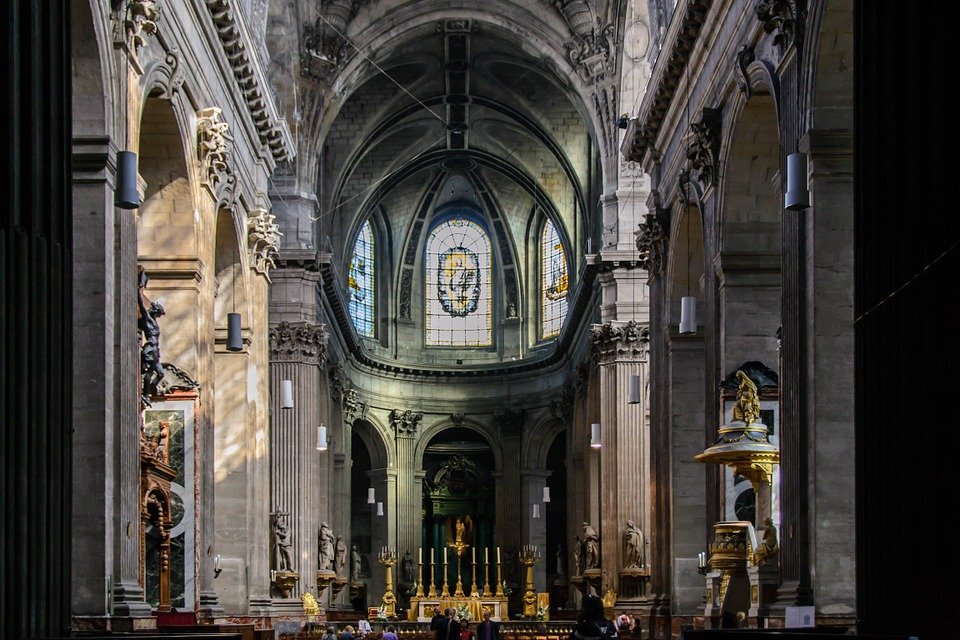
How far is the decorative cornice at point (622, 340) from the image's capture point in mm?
41094

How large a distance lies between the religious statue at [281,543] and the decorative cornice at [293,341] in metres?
6.37

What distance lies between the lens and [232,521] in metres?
30.2

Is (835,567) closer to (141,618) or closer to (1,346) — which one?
(141,618)

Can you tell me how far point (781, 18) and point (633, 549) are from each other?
21.0 m

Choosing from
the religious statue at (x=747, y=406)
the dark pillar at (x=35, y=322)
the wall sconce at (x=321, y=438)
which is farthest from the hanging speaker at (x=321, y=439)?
the dark pillar at (x=35, y=322)

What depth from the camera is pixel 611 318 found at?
41750mm

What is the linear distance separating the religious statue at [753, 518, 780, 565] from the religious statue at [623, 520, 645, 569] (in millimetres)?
17888

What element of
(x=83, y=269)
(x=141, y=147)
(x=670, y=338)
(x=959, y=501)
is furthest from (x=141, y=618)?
(x=670, y=338)

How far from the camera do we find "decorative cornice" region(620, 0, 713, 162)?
25828mm

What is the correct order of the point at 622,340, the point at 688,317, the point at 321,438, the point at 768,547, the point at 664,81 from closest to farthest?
the point at 768,547
the point at 688,317
the point at 664,81
the point at 622,340
the point at 321,438

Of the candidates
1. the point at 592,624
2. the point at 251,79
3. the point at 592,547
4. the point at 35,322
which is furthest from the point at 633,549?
the point at 35,322

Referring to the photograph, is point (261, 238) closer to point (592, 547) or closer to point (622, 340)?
point (622, 340)

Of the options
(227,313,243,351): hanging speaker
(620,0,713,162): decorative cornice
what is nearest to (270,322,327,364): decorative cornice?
(620,0,713,162): decorative cornice

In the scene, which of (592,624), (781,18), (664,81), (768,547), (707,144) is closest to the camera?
(592,624)
